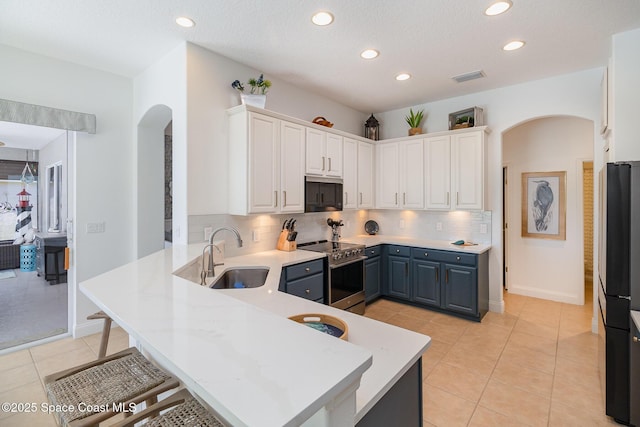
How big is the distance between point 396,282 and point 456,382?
187cm

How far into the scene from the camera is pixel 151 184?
3779 millimetres

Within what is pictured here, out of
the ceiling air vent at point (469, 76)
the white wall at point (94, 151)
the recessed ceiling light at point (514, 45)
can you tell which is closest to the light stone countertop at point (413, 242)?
the ceiling air vent at point (469, 76)

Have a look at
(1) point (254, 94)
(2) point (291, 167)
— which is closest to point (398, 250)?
(2) point (291, 167)

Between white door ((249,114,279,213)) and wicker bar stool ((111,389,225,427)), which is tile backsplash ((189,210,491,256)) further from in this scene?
wicker bar stool ((111,389,225,427))

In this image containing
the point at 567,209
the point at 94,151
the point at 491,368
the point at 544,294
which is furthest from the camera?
the point at 544,294

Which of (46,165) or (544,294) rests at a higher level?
(46,165)

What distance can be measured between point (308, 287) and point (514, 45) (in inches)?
120

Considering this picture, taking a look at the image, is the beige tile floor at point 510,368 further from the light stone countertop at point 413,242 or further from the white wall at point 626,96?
the white wall at point 626,96

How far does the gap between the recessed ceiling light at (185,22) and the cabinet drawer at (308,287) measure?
2.38 metres

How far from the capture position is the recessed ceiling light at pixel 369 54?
3.00 meters

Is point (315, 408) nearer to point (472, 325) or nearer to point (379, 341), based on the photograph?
point (379, 341)

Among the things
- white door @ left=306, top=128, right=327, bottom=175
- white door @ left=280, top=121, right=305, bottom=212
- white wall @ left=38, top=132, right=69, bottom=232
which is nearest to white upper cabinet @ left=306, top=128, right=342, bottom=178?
white door @ left=306, top=128, right=327, bottom=175

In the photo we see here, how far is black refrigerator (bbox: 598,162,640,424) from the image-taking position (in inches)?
76.5

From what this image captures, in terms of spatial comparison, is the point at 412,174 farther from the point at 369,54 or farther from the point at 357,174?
the point at 369,54
